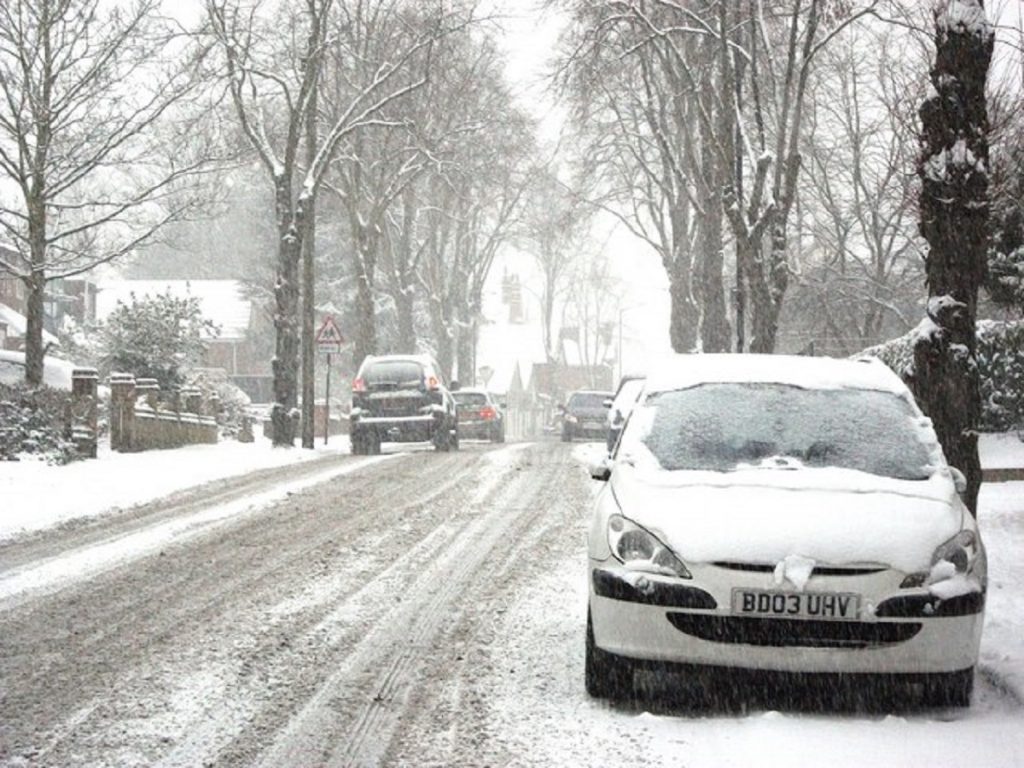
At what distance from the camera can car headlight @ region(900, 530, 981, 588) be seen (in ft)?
18.2

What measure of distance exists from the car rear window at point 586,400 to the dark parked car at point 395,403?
14298 mm

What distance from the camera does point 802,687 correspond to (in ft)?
19.7

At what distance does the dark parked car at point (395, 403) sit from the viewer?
2475cm

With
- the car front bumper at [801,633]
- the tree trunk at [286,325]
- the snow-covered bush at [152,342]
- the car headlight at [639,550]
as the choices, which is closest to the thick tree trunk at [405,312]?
the snow-covered bush at [152,342]

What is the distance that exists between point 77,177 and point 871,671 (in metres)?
21.8

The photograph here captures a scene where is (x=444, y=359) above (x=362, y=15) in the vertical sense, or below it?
below

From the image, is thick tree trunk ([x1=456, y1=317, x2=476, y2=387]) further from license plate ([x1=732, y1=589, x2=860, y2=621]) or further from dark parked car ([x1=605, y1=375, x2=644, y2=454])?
license plate ([x1=732, y1=589, x2=860, y2=621])

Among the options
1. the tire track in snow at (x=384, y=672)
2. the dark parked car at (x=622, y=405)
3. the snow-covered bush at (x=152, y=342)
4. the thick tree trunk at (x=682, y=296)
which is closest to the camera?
the tire track in snow at (x=384, y=672)

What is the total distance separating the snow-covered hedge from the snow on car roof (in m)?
11.1

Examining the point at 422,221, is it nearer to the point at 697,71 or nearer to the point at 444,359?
the point at 444,359

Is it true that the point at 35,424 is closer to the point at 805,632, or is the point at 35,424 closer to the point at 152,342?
the point at 152,342

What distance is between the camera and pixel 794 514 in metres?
5.71

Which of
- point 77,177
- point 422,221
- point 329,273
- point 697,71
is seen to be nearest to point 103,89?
point 77,177

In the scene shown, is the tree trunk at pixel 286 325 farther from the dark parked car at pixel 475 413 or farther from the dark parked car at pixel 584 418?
the dark parked car at pixel 584 418
